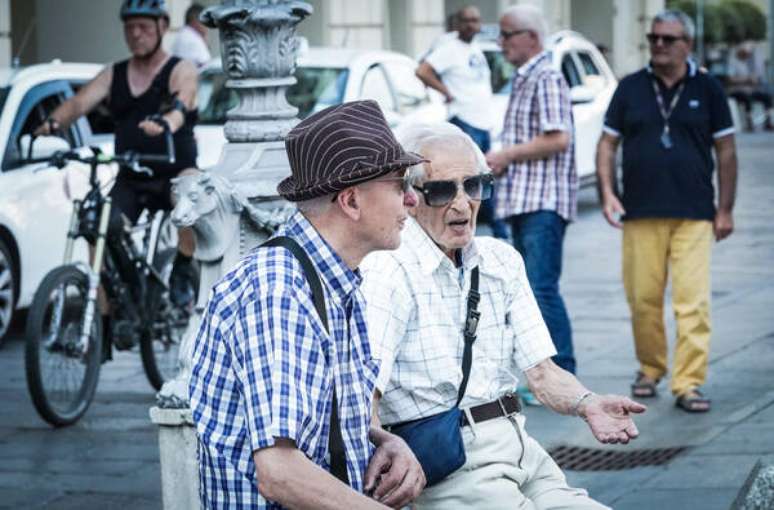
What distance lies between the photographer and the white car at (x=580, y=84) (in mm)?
18047

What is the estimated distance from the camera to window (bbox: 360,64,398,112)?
14.6m

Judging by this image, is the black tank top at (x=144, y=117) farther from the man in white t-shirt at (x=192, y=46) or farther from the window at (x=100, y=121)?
the man in white t-shirt at (x=192, y=46)

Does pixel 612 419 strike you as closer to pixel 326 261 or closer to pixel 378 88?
pixel 326 261

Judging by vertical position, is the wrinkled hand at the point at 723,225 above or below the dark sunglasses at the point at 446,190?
below

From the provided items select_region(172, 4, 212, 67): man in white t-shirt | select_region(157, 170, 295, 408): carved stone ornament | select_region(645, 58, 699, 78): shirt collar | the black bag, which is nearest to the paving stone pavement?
select_region(157, 170, 295, 408): carved stone ornament

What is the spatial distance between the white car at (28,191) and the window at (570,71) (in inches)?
351

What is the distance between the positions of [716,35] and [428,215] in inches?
2454

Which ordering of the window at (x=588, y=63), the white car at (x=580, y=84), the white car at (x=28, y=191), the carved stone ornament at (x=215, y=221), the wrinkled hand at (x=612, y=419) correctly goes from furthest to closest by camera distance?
the window at (x=588, y=63) < the white car at (x=580, y=84) < the white car at (x=28, y=191) < the carved stone ornament at (x=215, y=221) < the wrinkled hand at (x=612, y=419)

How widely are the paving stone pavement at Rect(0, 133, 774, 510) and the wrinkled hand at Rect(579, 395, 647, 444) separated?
2.27 metres

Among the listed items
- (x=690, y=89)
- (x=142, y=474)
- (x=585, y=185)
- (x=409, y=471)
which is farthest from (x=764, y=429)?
(x=585, y=185)

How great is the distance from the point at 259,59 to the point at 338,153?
2.51m

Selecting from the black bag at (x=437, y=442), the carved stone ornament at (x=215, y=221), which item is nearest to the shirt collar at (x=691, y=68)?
the carved stone ornament at (x=215, y=221)

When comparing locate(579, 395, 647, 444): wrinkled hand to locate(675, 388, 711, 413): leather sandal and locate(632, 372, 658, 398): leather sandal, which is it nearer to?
locate(675, 388, 711, 413): leather sandal

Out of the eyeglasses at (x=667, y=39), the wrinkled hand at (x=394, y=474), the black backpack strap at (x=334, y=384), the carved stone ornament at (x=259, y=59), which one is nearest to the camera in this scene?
the black backpack strap at (x=334, y=384)
